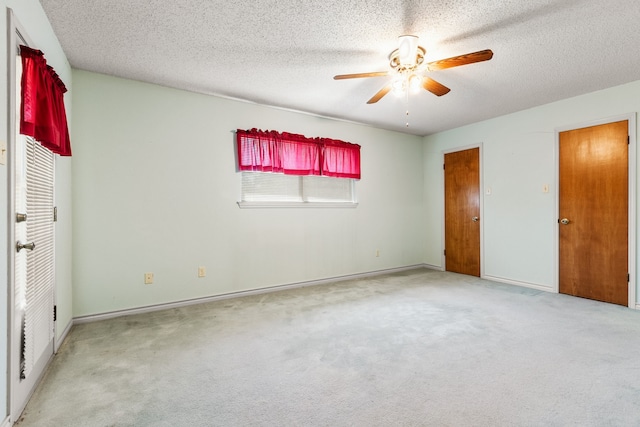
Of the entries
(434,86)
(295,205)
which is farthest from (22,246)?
(434,86)

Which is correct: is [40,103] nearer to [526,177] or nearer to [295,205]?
[295,205]

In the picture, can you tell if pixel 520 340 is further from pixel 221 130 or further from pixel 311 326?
pixel 221 130

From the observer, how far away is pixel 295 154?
13.8 ft

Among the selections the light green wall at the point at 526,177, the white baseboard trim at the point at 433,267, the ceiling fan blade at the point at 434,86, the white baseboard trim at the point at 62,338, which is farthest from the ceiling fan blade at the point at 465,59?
the white baseboard trim at the point at 433,267

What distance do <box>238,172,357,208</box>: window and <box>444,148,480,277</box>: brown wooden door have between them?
176 centimetres

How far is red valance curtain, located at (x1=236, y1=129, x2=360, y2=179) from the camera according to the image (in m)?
3.84

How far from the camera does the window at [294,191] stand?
3.99 m

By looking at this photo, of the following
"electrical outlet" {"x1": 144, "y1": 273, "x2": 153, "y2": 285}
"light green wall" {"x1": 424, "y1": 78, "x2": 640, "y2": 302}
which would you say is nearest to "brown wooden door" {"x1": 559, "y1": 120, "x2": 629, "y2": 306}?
"light green wall" {"x1": 424, "y1": 78, "x2": 640, "y2": 302}

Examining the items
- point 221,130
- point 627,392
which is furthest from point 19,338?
point 627,392

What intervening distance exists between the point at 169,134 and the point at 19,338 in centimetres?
233

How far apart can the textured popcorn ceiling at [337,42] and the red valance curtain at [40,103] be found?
59cm

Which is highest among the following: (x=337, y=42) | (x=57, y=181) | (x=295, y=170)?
(x=337, y=42)

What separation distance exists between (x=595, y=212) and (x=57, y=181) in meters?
5.51

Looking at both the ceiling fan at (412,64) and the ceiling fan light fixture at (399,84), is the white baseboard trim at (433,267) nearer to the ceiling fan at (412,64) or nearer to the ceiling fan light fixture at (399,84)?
the ceiling fan at (412,64)
